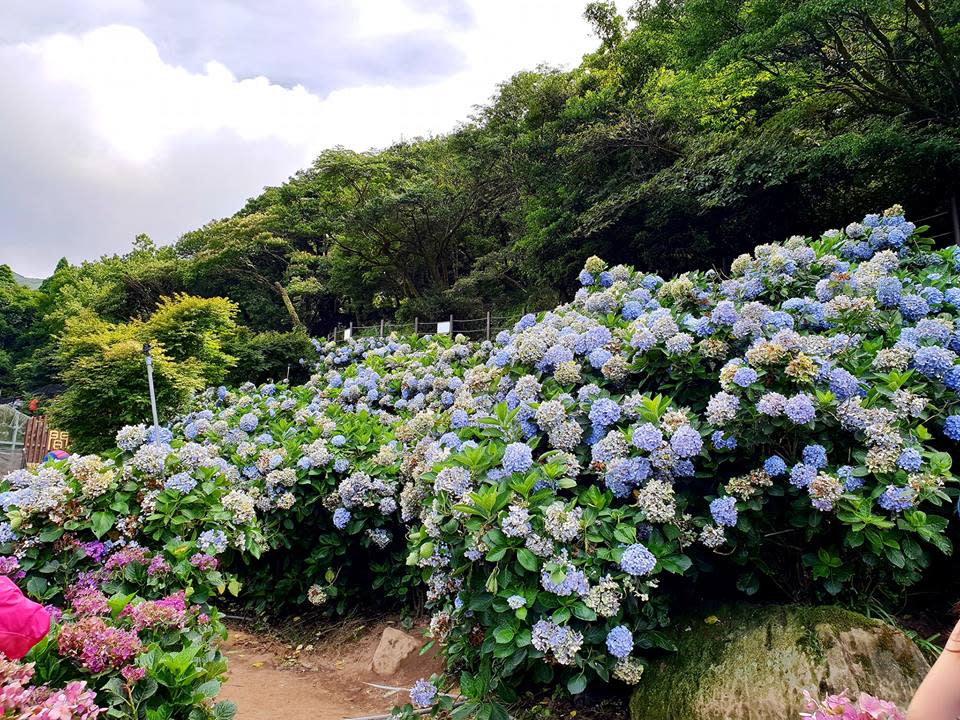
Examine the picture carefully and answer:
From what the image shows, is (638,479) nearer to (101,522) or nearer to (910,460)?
(910,460)

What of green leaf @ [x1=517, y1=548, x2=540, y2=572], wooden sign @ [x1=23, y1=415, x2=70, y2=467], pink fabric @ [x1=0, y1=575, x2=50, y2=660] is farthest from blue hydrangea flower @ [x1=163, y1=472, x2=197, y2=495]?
wooden sign @ [x1=23, y1=415, x2=70, y2=467]

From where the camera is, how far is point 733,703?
81.0 inches

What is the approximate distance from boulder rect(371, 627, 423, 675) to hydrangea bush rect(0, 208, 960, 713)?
747 millimetres

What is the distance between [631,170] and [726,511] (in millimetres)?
12127

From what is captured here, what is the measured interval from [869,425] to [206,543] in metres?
2.88

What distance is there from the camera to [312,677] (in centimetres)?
370

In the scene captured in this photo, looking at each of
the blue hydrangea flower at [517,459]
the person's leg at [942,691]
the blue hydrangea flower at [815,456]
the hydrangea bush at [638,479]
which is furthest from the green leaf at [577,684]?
the person's leg at [942,691]

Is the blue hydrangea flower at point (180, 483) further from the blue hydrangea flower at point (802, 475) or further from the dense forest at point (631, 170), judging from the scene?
the dense forest at point (631, 170)

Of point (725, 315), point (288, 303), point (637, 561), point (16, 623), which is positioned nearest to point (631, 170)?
point (725, 315)

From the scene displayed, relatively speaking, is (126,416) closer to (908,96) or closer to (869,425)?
(869,425)

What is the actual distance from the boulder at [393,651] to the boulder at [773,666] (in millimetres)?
1678

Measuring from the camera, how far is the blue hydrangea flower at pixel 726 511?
220 centimetres

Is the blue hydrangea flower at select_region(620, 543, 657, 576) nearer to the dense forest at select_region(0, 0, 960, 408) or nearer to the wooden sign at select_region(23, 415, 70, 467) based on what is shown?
the dense forest at select_region(0, 0, 960, 408)

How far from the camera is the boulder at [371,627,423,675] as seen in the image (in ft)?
11.6
